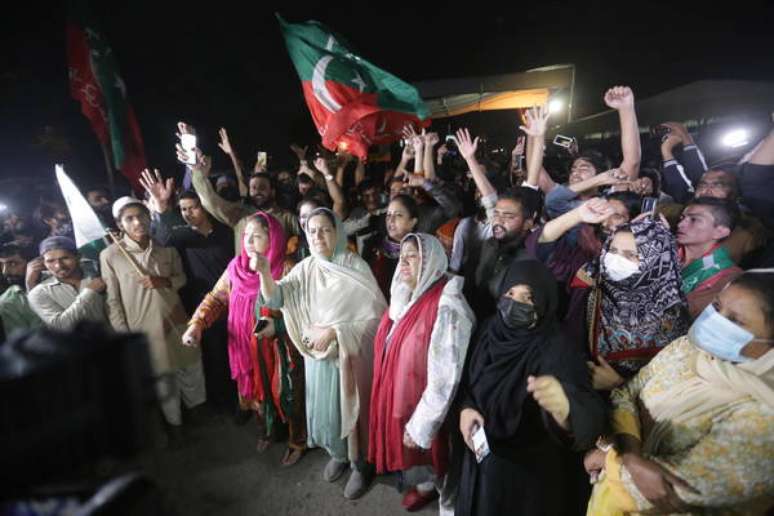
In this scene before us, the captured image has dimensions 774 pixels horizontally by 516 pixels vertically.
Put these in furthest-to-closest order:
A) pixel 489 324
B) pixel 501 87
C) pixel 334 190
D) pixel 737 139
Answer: pixel 501 87, pixel 737 139, pixel 334 190, pixel 489 324

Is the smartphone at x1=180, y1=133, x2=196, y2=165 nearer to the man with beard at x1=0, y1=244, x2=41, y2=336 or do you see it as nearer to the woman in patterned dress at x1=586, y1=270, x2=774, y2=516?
the man with beard at x1=0, y1=244, x2=41, y2=336

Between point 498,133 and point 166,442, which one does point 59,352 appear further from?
point 498,133

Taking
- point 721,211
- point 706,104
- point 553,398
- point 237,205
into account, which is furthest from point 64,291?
point 706,104

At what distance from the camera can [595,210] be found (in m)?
2.27

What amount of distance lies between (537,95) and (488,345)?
8550 mm

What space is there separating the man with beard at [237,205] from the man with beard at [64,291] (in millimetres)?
1183

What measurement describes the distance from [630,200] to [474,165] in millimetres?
1293

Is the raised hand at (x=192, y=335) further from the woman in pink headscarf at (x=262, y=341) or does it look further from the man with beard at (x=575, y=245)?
the man with beard at (x=575, y=245)

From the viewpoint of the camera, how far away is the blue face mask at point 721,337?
1.35 meters

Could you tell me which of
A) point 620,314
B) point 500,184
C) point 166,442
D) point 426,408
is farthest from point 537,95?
point 166,442

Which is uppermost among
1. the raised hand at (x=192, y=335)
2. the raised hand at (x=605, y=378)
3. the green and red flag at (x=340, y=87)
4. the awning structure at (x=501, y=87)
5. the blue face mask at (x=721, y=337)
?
the awning structure at (x=501, y=87)

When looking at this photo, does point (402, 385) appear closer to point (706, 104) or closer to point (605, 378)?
point (605, 378)

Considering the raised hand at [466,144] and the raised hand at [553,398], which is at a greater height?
the raised hand at [466,144]

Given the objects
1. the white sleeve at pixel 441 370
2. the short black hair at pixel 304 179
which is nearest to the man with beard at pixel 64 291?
the white sleeve at pixel 441 370
